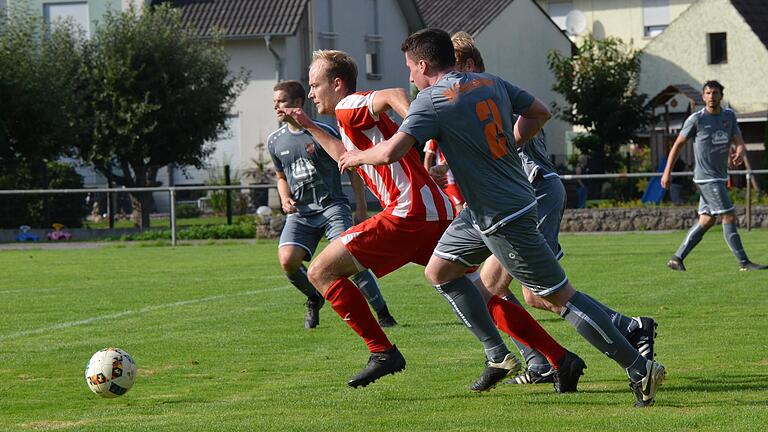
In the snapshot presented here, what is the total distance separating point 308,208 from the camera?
1151 cm

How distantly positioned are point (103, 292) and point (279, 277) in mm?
2585

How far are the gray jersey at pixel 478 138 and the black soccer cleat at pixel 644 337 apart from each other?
1385mm

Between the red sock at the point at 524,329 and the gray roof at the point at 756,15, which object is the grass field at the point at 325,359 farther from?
the gray roof at the point at 756,15

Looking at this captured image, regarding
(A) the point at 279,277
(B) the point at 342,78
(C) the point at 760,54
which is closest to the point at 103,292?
(A) the point at 279,277

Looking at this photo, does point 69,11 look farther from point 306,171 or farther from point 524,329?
point 524,329

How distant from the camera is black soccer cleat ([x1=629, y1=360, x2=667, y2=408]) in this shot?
21.6ft

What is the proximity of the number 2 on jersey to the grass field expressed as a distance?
53.6 inches

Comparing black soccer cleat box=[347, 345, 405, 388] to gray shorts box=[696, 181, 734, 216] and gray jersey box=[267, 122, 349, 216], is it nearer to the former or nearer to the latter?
gray jersey box=[267, 122, 349, 216]

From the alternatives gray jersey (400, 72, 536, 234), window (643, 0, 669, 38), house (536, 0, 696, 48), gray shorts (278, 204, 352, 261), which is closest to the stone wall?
gray shorts (278, 204, 352, 261)

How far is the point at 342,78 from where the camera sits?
775 centimetres

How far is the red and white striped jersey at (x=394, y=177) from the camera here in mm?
7441

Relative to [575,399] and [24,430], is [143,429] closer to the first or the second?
[24,430]

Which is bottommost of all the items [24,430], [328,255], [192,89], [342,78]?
[24,430]

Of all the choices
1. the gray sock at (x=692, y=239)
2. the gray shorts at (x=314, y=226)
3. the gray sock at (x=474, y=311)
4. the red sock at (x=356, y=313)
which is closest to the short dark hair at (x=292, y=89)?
the gray shorts at (x=314, y=226)
